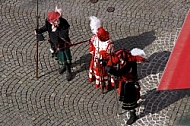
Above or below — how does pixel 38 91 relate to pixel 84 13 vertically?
below

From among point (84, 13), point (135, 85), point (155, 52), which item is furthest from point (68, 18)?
point (135, 85)

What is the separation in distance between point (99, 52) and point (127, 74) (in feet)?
3.17

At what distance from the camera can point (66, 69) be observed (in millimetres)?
12672

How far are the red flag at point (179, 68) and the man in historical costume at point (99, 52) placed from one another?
208 centimetres

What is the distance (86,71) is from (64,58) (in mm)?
736

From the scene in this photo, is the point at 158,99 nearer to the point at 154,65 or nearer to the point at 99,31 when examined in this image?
the point at 154,65

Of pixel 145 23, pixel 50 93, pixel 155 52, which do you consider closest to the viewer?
pixel 50 93

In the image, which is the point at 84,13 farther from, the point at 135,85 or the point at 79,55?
the point at 135,85

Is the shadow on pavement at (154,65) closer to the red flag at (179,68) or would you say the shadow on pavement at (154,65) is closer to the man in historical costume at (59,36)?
the man in historical costume at (59,36)

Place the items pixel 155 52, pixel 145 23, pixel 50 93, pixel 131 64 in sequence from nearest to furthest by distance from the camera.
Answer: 1. pixel 131 64
2. pixel 50 93
3. pixel 155 52
4. pixel 145 23

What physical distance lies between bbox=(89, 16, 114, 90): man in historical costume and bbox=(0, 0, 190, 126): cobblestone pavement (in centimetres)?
24

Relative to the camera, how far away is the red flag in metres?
9.09

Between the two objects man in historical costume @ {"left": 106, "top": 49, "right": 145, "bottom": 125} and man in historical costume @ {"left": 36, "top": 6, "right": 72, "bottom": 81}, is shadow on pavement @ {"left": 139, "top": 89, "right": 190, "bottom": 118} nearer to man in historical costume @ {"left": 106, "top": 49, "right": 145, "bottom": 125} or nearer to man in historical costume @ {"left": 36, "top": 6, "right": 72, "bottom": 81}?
man in historical costume @ {"left": 106, "top": 49, "right": 145, "bottom": 125}

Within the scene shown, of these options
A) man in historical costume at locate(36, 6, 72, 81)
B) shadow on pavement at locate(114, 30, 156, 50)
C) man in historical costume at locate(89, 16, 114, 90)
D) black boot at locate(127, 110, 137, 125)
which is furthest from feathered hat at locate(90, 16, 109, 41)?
shadow on pavement at locate(114, 30, 156, 50)
